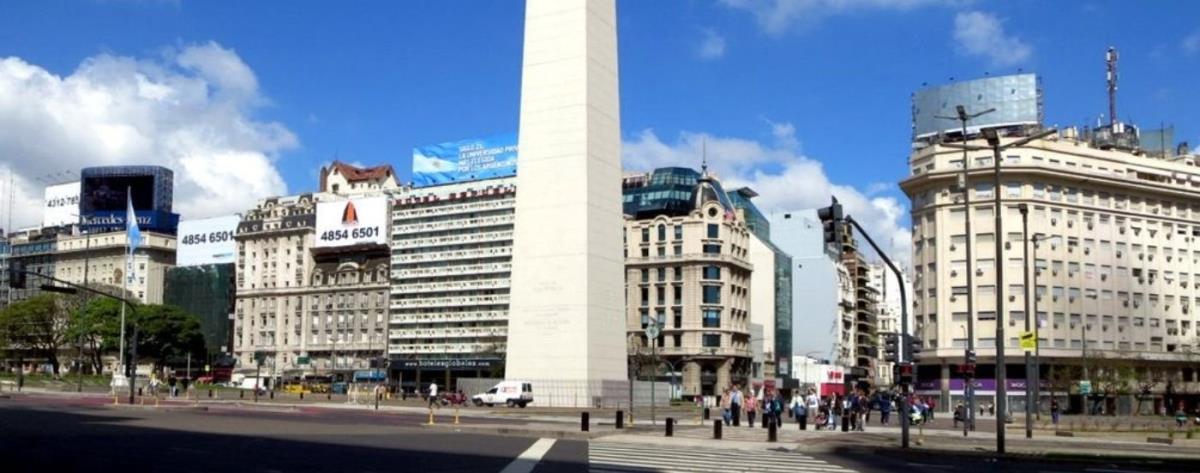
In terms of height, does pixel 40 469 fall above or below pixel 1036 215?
below

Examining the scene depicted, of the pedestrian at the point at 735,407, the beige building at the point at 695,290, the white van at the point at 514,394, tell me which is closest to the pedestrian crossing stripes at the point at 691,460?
the pedestrian at the point at 735,407

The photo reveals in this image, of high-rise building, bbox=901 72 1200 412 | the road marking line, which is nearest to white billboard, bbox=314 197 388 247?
high-rise building, bbox=901 72 1200 412

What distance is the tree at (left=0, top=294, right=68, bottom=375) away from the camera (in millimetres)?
125625

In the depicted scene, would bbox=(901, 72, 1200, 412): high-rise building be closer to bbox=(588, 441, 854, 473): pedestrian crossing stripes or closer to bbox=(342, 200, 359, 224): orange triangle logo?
bbox=(588, 441, 854, 473): pedestrian crossing stripes

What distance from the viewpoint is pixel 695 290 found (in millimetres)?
113312

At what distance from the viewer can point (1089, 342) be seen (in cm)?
8650

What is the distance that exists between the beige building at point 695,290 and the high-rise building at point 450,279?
14.2 m

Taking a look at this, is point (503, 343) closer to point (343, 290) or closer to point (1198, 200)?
point (343, 290)

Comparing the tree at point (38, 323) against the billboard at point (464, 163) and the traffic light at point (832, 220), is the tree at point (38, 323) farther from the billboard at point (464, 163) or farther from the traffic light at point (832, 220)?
the traffic light at point (832, 220)

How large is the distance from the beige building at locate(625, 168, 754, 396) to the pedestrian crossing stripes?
81.0 meters

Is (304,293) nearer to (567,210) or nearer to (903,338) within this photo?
(567,210)

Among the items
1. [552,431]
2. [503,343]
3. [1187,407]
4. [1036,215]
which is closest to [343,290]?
[503,343]

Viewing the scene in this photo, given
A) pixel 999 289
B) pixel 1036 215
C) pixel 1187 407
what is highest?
pixel 1036 215

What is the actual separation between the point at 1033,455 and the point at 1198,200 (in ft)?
251
